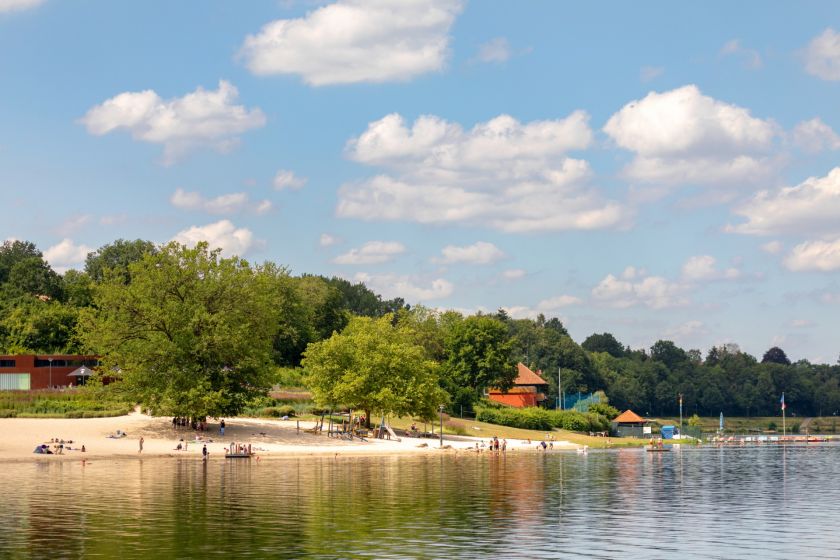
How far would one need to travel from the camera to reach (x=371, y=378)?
108 m

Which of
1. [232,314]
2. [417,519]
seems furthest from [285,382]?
[417,519]

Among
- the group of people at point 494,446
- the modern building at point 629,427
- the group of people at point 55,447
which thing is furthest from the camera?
the modern building at point 629,427

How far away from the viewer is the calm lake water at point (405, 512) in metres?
35.1

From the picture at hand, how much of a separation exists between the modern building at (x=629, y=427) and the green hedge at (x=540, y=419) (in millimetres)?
5658

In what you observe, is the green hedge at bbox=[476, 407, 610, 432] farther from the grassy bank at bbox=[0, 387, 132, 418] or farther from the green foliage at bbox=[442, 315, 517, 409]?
the grassy bank at bbox=[0, 387, 132, 418]

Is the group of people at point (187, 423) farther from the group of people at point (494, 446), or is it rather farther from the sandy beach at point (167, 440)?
the group of people at point (494, 446)

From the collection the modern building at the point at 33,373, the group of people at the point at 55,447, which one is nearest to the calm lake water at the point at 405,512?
the group of people at the point at 55,447

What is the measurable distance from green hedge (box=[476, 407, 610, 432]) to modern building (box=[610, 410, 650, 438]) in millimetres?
5658

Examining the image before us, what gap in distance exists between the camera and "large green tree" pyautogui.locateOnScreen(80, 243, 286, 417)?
93875 mm

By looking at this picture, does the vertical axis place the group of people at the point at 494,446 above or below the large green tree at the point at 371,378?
below

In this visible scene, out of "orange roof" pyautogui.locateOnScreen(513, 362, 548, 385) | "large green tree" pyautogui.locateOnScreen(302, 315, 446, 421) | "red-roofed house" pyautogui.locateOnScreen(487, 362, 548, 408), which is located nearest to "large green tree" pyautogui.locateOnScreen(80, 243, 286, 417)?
"large green tree" pyautogui.locateOnScreen(302, 315, 446, 421)

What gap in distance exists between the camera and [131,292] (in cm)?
9838

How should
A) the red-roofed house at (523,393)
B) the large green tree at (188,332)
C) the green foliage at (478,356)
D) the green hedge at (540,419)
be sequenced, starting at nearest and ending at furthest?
the large green tree at (188,332) < the green hedge at (540,419) < the green foliage at (478,356) < the red-roofed house at (523,393)

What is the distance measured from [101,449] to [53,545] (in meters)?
52.3
